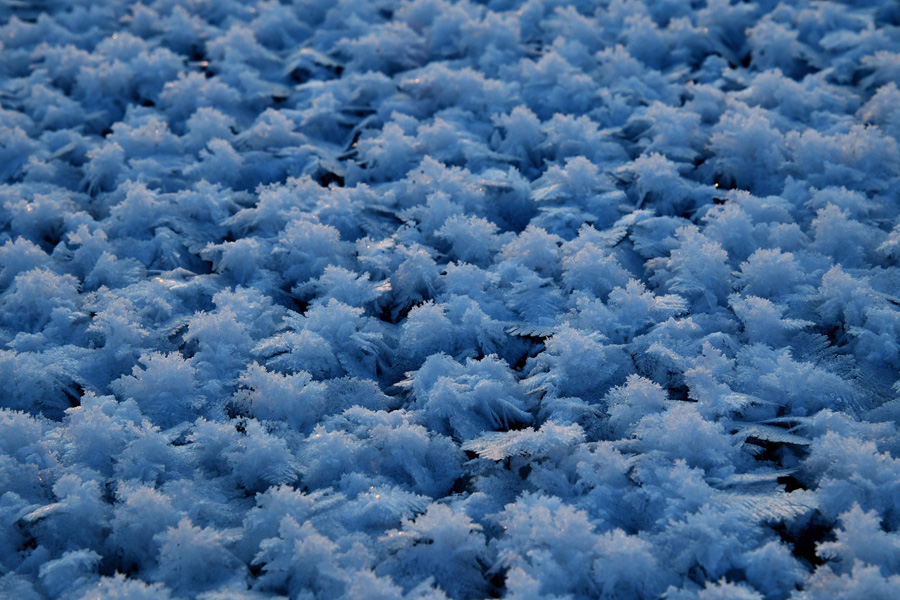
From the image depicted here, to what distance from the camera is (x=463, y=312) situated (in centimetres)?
243

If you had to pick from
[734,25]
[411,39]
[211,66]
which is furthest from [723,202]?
[211,66]

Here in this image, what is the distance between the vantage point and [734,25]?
12.9 feet

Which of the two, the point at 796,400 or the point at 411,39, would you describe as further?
the point at 411,39

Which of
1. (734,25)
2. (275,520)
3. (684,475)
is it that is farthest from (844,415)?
(734,25)

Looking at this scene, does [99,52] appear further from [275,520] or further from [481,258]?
[275,520]

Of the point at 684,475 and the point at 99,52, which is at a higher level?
the point at 99,52

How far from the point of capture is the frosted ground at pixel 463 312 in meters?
1.76

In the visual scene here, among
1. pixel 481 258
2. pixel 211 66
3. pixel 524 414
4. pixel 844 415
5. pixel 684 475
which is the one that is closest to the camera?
pixel 684 475

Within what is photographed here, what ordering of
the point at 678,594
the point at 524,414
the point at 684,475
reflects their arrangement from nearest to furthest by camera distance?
the point at 678,594
the point at 684,475
the point at 524,414

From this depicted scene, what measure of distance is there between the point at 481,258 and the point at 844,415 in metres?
1.26

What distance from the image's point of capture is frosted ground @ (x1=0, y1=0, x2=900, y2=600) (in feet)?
5.77

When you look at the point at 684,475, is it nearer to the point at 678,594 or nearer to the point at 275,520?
the point at 678,594

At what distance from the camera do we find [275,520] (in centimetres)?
183

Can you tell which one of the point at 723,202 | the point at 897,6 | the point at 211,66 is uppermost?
the point at 897,6
